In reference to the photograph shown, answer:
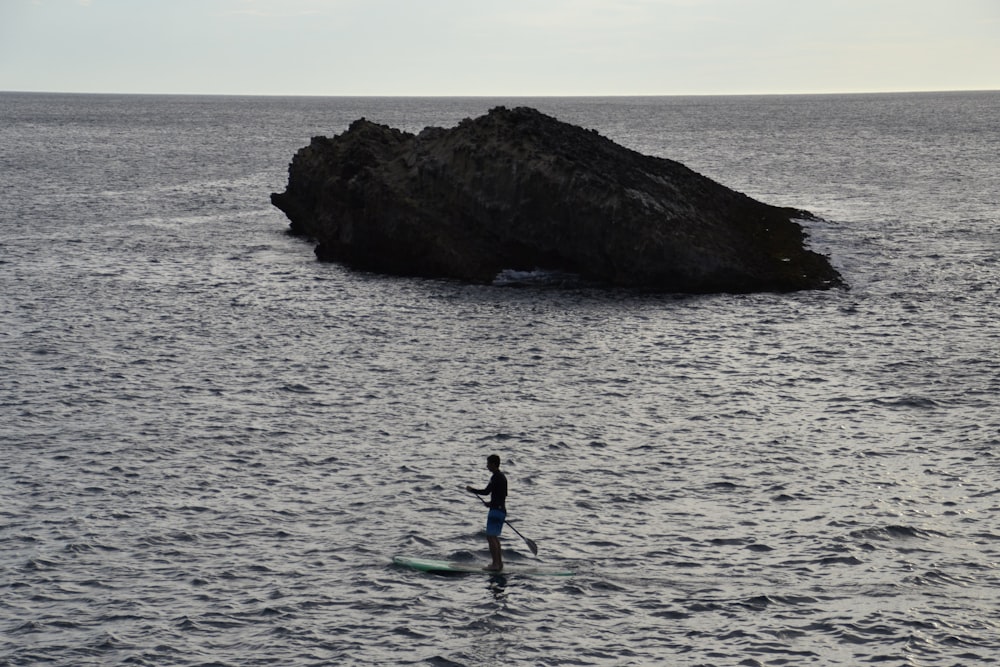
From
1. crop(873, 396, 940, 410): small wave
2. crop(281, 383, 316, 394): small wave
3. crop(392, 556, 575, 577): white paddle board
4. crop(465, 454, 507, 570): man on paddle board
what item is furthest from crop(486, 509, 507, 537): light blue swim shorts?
crop(873, 396, 940, 410): small wave

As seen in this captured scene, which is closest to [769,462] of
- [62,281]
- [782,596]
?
[782,596]

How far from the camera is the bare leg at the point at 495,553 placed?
82.3 feet

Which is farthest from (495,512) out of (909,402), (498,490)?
(909,402)

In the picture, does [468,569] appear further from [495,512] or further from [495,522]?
[495,512]

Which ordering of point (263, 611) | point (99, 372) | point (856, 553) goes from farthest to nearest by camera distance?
1. point (99, 372)
2. point (856, 553)
3. point (263, 611)

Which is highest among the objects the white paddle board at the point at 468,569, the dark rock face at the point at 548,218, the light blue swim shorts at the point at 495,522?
the dark rock face at the point at 548,218

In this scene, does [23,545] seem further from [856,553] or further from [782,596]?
[856,553]

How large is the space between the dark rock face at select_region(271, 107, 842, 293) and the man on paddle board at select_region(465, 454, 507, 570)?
1201 inches

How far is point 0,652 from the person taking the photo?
2150 cm

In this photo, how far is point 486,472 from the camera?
31375mm

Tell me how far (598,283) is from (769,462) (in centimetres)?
2547

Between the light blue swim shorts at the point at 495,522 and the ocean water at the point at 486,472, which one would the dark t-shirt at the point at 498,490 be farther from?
the ocean water at the point at 486,472

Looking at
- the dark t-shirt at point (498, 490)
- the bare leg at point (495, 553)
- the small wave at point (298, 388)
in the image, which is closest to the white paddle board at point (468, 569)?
the bare leg at point (495, 553)

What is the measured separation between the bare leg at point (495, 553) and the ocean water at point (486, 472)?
0.44m
